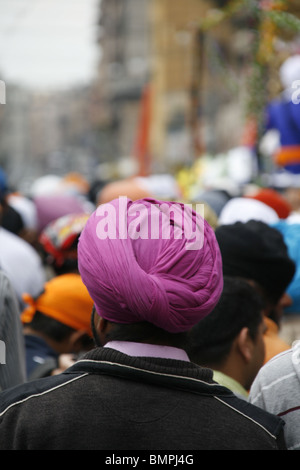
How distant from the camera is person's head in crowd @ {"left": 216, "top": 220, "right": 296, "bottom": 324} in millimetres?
2793

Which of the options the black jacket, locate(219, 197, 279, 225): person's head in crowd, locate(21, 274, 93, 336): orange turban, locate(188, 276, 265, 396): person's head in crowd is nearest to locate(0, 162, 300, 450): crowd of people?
the black jacket

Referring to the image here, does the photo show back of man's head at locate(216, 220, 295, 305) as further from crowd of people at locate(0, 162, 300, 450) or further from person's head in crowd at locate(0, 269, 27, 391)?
crowd of people at locate(0, 162, 300, 450)

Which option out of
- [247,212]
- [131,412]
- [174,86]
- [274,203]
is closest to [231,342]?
[131,412]

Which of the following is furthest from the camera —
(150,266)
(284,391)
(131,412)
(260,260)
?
(260,260)

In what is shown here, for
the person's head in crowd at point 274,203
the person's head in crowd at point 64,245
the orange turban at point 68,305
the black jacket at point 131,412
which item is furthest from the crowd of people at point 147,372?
the person's head in crowd at point 274,203

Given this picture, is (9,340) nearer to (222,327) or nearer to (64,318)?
(222,327)

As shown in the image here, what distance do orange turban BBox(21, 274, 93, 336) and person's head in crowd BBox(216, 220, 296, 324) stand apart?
2.49 feet

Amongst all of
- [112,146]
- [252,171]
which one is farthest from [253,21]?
[112,146]

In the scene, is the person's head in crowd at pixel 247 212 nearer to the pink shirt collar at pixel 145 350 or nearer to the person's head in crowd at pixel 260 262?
the person's head in crowd at pixel 260 262

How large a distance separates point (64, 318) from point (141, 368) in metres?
1.76

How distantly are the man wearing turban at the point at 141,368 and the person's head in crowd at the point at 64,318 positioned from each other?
1547 mm

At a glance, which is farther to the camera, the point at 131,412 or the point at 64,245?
the point at 64,245

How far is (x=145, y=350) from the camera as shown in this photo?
5.38 feet

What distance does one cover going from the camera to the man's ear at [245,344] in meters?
2.29
